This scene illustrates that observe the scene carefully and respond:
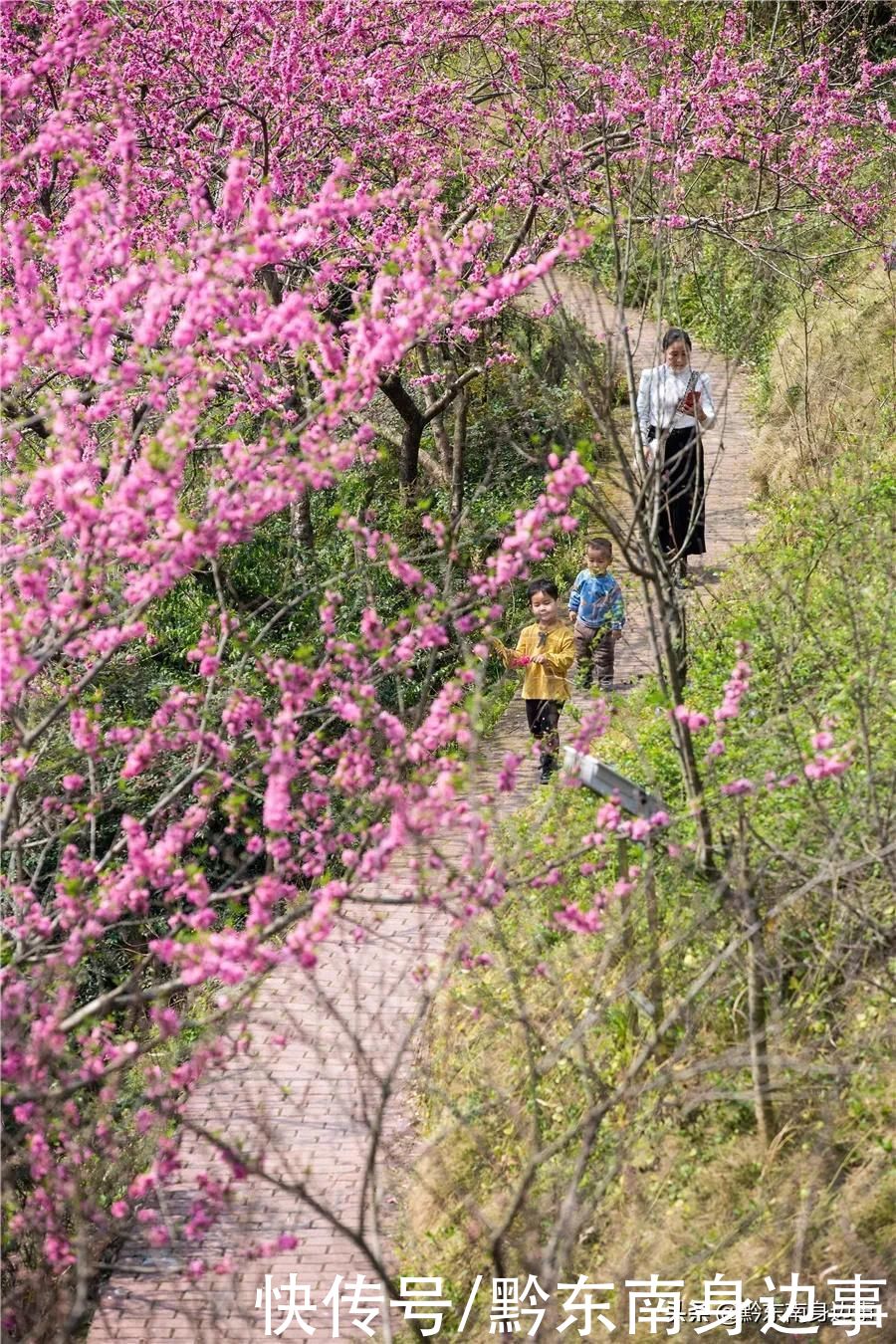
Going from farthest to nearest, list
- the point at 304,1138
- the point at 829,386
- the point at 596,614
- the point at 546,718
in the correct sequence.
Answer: the point at 829,386 < the point at 596,614 < the point at 546,718 < the point at 304,1138

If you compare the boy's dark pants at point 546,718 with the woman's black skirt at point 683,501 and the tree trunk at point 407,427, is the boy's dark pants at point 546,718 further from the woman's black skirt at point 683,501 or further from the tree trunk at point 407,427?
the tree trunk at point 407,427

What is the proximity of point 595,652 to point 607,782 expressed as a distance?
171 inches

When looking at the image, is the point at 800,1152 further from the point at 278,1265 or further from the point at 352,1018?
the point at 352,1018

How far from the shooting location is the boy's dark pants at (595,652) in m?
8.63

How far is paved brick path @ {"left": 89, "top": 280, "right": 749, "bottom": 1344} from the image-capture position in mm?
5418

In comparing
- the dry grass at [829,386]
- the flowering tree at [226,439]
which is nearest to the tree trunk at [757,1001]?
the flowering tree at [226,439]

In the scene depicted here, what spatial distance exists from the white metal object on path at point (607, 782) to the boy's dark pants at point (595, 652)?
3939 mm

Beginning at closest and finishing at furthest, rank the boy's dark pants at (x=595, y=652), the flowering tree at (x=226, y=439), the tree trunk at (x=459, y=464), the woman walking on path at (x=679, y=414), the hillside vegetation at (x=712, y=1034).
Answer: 1. the flowering tree at (x=226, y=439)
2. the hillside vegetation at (x=712, y=1034)
3. the woman walking on path at (x=679, y=414)
4. the boy's dark pants at (x=595, y=652)
5. the tree trunk at (x=459, y=464)

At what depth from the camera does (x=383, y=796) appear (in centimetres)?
401

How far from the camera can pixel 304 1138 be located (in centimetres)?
620

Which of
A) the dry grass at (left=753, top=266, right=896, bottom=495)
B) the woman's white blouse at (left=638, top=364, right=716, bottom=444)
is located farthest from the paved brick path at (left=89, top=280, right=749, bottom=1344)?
the dry grass at (left=753, top=266, right=896, bottom=495)

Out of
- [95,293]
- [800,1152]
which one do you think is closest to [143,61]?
[95,293]

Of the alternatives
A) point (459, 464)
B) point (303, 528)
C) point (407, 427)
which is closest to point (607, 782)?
point (459, 464)

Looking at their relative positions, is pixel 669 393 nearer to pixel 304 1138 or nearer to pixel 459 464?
pixel 459 464
